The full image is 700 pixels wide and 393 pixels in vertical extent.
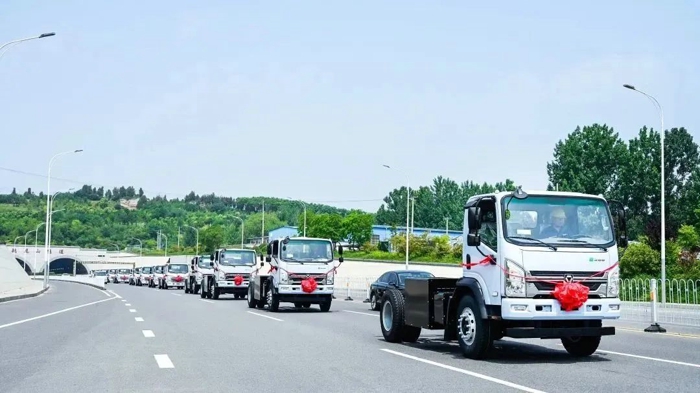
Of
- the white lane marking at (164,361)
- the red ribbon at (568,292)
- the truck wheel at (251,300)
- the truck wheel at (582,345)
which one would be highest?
the red ribbon at (568,292)

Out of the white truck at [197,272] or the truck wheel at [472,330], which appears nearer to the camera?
the truck wheel at [472,330]

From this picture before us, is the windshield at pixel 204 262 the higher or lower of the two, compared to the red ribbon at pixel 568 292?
lower

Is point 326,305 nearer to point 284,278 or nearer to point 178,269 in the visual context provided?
point 284,278

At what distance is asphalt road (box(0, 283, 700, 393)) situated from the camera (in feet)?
Answer: 32.7

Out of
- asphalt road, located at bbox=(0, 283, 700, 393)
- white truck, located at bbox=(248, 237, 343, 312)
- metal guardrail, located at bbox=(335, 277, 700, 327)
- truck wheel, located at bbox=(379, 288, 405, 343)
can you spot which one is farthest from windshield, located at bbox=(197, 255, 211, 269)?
truck wheel, located at bbox=(379, 288, 405, 343)

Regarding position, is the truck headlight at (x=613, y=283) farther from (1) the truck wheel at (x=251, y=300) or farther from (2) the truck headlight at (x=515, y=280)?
(1) the truck wheel at (x=251, y=300)

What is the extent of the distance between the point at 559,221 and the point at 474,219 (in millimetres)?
1343

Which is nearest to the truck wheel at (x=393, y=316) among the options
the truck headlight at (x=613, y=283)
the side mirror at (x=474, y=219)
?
the side mirror at (x=474, y=219)

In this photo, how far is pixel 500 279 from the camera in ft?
41.2

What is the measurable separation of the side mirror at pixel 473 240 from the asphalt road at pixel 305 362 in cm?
188

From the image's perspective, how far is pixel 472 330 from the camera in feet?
43.4

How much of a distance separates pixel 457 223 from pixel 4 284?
116242mm

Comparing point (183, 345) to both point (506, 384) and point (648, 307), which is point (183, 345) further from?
point (648, 307)

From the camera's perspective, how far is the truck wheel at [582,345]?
44.9 ft
